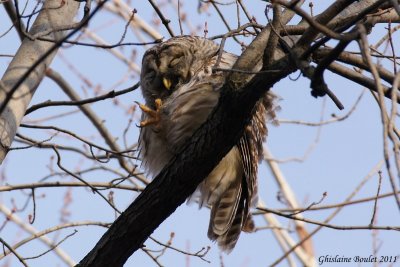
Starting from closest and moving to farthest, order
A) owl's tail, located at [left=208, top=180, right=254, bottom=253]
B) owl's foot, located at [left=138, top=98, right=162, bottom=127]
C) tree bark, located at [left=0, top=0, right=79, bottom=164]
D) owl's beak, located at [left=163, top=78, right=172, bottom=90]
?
tree bark, located at [left=0, top=0, right=79, bottom=164] → owl's foot, located at [left=138, top=98, right=162, bottom=127] → owl's tail, located at [left=208, top=180, right=254, bottom=253] → owl's beak, located at [left=163, top=78, right=172, bottom=90]

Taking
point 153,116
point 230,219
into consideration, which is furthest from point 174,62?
point 230,219

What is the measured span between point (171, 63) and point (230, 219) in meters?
1.34

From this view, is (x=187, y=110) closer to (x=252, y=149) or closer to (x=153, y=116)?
(x=153, y=116)

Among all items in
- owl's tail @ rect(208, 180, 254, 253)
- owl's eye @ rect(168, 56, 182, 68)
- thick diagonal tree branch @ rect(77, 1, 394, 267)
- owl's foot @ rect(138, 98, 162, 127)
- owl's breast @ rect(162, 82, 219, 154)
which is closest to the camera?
thick diagonal tree branch @ rect(77, 1, 394, 267)

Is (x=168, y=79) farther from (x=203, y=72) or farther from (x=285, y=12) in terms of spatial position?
(x=285, y=12)

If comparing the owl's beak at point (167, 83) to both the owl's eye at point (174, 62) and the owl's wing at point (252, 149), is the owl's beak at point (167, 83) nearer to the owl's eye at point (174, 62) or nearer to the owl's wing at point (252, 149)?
the owl's eye at point (174, 62)

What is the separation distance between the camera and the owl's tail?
5455 millimetres

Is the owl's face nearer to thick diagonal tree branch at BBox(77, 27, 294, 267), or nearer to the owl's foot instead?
the owl's foot

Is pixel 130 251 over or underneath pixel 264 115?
underneath

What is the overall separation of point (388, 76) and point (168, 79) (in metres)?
2.67

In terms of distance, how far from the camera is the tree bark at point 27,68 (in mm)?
4375

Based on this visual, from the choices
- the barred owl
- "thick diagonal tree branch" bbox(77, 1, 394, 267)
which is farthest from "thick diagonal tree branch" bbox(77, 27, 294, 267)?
the barred owl

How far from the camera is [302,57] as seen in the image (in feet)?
10.4

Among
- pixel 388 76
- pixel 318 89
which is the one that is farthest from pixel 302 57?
pixel 388 76
